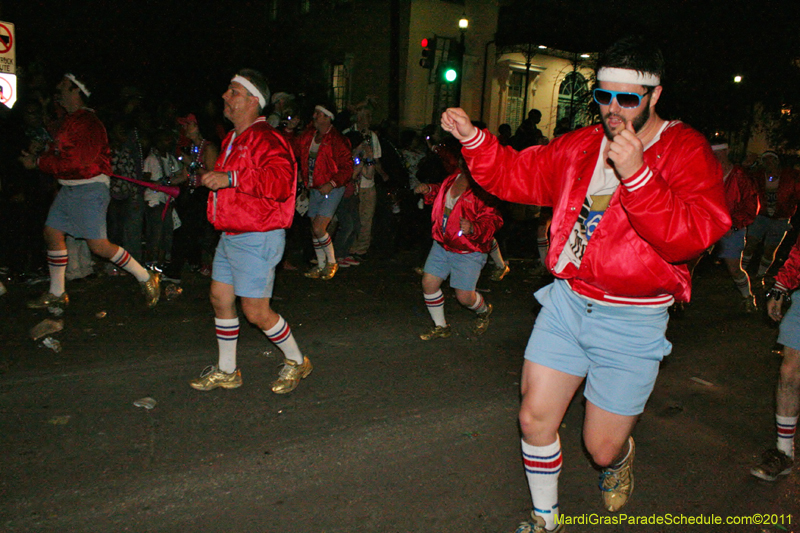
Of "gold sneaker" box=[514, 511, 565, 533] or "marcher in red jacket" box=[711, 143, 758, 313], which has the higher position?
"marcher in red jacket" box=[711, 143, 758, 313]

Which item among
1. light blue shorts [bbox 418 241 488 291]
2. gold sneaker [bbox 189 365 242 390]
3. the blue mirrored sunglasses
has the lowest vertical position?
gold sneaker [bbox 189 365 242 390]

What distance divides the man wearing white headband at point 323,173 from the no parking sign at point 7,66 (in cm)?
384

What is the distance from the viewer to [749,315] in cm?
825

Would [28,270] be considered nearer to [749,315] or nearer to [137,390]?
[137,390]

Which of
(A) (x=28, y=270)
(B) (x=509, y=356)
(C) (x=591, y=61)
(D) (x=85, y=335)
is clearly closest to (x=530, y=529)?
(B) (x=509, y=356)

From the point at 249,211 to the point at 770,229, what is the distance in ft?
29.1

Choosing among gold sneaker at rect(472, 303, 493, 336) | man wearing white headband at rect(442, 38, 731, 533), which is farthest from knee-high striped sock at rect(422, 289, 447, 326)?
man wearing white headband at rect(442, 38, 731, 533)

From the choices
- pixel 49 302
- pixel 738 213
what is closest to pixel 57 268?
pixel 49 302

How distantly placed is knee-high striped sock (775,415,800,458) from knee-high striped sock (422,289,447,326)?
2.99 metres

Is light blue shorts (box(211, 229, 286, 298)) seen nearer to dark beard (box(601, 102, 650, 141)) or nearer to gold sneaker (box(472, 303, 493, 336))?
dark beard (box(601, 102, 650, 141))

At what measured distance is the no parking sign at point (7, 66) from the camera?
8.31 metres

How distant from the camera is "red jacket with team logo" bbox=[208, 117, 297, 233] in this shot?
417 cm

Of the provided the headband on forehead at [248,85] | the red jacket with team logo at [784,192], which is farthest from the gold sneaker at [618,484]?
the red jacket with team logo at [784,192]

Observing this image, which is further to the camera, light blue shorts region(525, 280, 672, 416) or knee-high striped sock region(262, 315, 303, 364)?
knee-high striped sock region(262, 315, 303, 364)
